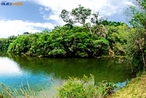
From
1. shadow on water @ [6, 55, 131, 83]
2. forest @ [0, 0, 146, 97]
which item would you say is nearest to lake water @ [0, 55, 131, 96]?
shadow on water @ [6, 55, 131, 83]

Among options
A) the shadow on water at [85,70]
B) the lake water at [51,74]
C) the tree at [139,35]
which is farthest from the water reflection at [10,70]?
the tree at [139,35]

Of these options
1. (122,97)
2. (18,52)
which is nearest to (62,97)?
(122,97)

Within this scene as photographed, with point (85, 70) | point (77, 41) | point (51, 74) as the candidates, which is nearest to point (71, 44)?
point (77, 41)

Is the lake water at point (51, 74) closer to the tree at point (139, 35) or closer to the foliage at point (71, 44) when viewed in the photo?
the tree at point (139, 35)

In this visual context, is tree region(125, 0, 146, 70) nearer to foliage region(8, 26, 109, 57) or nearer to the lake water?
the lake water

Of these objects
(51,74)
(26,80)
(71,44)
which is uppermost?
(71,44)

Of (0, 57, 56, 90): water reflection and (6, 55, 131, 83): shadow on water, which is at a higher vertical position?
(0, 57, 56, 90): water reflection

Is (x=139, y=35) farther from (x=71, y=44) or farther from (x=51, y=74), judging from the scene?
(x=71, y=44)

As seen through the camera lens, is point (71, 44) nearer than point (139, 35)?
No

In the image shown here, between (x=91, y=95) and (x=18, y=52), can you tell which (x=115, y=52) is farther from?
(x=91, y=95)

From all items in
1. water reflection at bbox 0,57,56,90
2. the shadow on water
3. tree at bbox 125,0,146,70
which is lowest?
the shadow on water

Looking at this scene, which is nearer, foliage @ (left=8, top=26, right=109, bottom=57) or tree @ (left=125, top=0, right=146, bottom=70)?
tree @ (left=125, top=0, right=146, bottom=70)

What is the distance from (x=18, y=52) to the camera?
6275cm

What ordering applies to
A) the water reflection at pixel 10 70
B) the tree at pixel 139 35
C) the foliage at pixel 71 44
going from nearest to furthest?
1. the tree at pixel 139 35
2. the water reflection at pixel 10 70
3. the foliage at pixel 71 44
